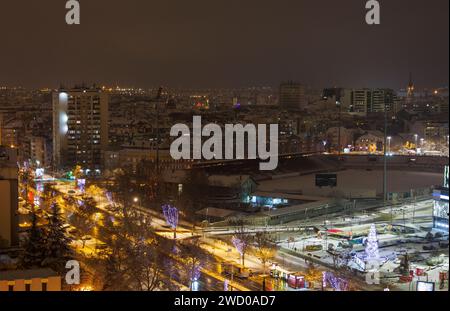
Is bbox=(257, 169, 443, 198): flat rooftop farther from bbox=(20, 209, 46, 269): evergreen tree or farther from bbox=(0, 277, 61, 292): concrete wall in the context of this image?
bbox=(0, 277, 61, 292): concrete wall

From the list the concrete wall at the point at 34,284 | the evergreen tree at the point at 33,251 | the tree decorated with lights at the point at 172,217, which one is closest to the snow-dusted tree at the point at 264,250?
the tree decorated with lights at the point at 172,217

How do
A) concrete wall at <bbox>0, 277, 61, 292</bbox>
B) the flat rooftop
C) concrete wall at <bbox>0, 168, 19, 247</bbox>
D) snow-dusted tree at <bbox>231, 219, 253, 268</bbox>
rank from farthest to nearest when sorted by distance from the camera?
1. the flat rooftop
2. concrete wall at <bbox>0, 168, 19, 247</bbox>
3. snow-dusted tree at <bbox>231, 219, 253, 268</bbox>
4. concrete wall at <bbox>0, 277, 61, 292</bbox>

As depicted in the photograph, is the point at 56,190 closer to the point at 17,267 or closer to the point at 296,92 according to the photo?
the point at 17,267

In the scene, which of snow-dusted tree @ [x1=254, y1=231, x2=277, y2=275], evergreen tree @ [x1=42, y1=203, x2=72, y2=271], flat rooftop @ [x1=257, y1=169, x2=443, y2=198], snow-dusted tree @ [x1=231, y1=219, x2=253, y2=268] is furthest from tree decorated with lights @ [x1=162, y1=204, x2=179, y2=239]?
flat rooftop @ [x1=257, y1=169, x2=443, y2=198]

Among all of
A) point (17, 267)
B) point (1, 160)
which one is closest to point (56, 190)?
point (1, 160)

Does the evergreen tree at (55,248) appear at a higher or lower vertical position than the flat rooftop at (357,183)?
higher

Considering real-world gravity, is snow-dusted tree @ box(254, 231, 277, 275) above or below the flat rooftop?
above

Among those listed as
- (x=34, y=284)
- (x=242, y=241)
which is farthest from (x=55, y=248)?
(x=242, y=241)

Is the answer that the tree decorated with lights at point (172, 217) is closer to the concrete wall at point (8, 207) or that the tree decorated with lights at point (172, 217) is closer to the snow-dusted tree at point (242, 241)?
the snow-dusted tree at point (242, 241)
